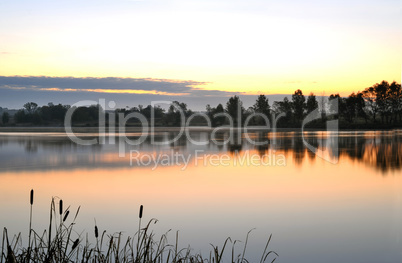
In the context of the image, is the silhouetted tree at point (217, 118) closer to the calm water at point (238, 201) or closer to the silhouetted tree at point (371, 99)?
the silhouetted tree at point (371, 99)

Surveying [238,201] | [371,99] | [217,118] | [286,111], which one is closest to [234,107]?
[217,118]

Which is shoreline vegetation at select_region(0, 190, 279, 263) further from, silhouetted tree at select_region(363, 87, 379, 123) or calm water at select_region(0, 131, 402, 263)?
silhouetted tree at select_region(363, 87, 379, 123)

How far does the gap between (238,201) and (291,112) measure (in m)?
102

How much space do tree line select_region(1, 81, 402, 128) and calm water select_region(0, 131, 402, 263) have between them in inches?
2748

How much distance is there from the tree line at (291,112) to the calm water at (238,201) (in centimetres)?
6980

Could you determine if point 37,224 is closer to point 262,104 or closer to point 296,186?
point 296,186

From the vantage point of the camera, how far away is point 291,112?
362ft

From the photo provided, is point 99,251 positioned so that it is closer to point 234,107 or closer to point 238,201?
point 238,201

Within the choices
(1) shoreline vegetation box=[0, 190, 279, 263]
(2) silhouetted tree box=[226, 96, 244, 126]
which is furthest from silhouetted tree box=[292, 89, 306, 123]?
(1) shoreline vegetation box=[0, 190, 279, 263]

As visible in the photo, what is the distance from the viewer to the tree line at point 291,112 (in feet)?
284

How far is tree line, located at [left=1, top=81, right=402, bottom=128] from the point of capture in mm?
86438

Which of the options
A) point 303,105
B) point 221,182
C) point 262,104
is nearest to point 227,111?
point 262,104

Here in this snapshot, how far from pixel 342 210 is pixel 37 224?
19.7ft

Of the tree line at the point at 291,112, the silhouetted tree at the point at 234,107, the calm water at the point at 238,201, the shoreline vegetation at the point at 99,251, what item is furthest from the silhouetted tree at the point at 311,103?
the shoreline vegetation at the point at 99,251
